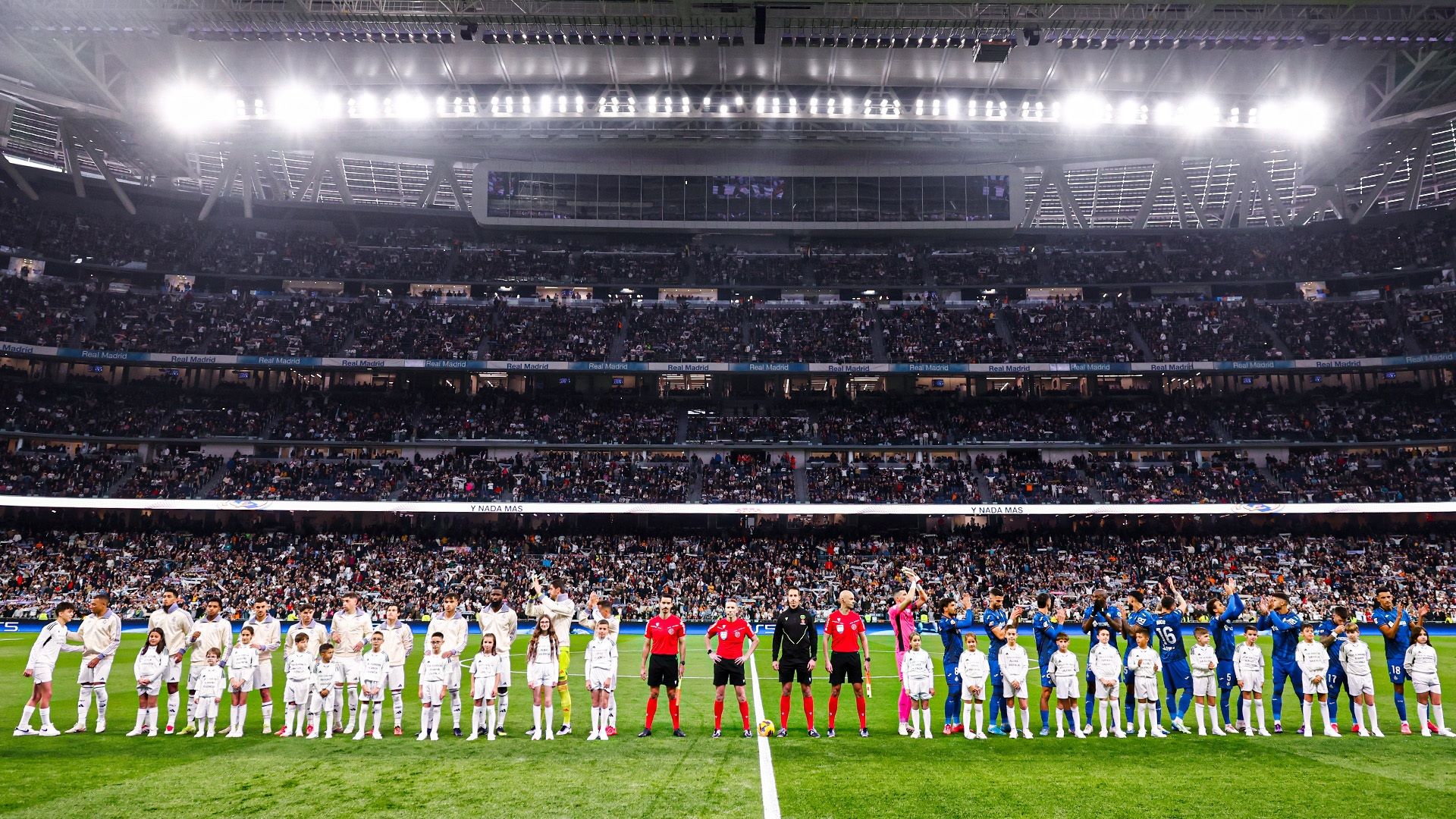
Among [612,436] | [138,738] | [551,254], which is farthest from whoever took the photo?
[551,254]

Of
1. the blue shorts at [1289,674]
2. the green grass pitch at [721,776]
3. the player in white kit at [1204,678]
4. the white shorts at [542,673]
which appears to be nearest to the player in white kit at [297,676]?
the green grass pitch at [721,776]

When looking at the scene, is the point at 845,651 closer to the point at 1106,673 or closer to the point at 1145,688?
the point at 1106,673

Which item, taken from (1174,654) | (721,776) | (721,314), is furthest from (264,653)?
(721,314)

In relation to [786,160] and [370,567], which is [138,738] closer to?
[370,567]

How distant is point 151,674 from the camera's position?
11812 millimetres

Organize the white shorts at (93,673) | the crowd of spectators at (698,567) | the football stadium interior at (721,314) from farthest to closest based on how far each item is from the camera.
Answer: the crowd of spectators at (698,567), the football stadium interior at (721,314), the white shorts at (93,673)

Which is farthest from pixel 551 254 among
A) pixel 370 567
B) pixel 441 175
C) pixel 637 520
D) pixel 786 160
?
pixel 370 567

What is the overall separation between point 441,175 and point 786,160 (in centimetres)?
2116

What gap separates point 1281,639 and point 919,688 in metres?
5.78

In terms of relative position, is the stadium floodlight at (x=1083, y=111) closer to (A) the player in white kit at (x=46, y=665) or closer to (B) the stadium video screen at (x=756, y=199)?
(B) the stadium video screen at (x=756, y=199)

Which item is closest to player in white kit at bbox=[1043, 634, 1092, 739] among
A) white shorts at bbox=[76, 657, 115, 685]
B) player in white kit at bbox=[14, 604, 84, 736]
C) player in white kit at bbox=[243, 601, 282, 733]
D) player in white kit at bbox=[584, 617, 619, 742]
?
player in white kit at bbox=[584, 617, 619, 742]

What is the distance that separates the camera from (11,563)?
34906mm

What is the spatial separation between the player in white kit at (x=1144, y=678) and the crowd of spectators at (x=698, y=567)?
20.5 meters

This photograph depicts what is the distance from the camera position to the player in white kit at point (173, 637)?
12102mm
